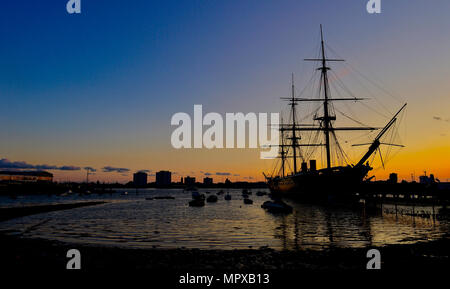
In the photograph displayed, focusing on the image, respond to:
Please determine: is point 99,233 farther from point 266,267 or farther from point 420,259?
point 420,259

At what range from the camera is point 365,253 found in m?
19.9

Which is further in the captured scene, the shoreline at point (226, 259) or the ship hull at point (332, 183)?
the ship hull at point (332, 183)

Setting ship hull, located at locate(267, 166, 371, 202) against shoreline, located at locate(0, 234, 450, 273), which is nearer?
shoreline, located at locate(0, 234, 450, 273)

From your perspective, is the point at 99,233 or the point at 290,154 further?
the point at 290,154

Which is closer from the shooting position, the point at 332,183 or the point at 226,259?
the point at 226,259

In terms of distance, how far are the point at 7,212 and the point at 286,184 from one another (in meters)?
97.2

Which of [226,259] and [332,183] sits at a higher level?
[332,183]

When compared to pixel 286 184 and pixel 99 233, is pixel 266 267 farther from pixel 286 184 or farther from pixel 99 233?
pixel 286 184

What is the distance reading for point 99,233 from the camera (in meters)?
33.6
